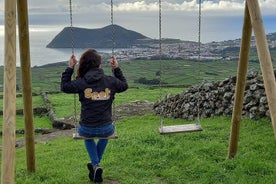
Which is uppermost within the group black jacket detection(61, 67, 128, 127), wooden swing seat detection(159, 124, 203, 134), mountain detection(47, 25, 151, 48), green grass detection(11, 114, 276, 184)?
mountain detection(47, 25, 151, 48)

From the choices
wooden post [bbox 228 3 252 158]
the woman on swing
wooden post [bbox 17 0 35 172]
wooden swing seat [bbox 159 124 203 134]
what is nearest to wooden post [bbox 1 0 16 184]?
the woman on swing

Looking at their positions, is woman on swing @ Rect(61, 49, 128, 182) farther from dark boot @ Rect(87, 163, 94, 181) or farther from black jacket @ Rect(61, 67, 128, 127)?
dark boot @ Rect(87, 163, 94, 181)

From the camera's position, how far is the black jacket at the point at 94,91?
7020mm

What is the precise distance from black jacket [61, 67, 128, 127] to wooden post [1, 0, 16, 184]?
1489mm

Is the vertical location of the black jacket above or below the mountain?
below

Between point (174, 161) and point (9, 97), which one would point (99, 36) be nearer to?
point (174, 161)

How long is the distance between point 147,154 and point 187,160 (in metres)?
0.98

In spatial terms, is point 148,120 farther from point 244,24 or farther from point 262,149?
point 244,24

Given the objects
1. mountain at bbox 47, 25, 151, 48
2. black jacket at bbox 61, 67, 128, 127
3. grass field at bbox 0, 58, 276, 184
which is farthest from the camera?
mountain at bbox 47, 25, 151, 48

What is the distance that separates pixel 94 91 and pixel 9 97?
173 cm

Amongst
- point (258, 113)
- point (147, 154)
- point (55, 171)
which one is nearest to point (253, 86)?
point (258, 113)

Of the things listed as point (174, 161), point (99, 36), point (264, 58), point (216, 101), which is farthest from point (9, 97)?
point (99, 36)

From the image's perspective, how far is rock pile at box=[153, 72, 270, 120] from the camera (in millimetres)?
13539

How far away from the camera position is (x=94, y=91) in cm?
702
